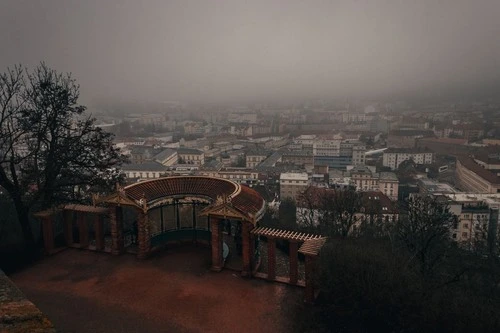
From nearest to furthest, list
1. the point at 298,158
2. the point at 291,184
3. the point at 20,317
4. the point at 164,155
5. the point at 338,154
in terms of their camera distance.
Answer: the point at 20,317, the point at 291,184, the point at 164,155, the point at 298,158, the point at 338,154

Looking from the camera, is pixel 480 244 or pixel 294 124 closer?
pixel 480 244

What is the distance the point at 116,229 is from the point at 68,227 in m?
2.37

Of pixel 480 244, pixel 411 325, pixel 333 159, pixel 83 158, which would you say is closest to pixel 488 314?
pixel 411 325

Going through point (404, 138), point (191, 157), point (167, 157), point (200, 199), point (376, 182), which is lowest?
point (376, 182)

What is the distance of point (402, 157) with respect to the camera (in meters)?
80.9

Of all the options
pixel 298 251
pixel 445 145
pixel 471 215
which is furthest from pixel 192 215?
pixel 445 145

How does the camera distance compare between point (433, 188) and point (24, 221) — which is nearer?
point (24, 221)

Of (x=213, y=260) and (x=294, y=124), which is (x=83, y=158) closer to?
(x=213, y=260)

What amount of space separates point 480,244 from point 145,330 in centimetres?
2401

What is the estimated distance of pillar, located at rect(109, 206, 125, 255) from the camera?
14.1 meters

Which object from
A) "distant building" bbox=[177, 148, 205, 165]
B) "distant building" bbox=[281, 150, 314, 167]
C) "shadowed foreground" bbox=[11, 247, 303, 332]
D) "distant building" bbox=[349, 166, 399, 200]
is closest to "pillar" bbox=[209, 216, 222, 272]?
"shadowed foreground" bbox=[11, 247, 303, 332]

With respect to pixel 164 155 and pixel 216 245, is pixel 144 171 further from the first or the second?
pixel 216 245

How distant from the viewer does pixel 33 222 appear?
20.5 m

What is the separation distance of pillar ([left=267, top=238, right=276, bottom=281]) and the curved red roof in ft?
4.98
